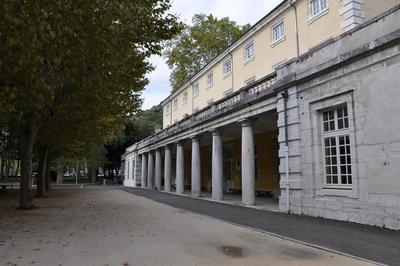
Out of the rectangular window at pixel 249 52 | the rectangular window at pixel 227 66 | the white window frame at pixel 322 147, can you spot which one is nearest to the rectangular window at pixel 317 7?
the rectangular window at pixel 249 52

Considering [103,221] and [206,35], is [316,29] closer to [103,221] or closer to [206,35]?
[103,221]

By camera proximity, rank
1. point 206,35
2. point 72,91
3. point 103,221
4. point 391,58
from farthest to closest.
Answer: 1. point 206,35
2. point 72,91
3. point 103,221
4. point 391,58

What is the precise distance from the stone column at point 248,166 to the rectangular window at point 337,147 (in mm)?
5084

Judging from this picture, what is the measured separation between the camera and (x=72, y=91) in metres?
14.9

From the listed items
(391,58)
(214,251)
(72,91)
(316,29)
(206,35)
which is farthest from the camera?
(206,35)

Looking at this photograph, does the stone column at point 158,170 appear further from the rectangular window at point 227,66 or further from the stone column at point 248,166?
the stone column at point 248,166

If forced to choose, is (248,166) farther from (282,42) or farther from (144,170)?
(144,170)

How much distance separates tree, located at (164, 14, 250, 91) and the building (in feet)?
63.3

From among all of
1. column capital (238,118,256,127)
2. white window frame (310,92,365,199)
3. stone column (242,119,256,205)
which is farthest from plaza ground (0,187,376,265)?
column capital (238,118,256,127)

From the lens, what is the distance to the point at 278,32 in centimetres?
2198

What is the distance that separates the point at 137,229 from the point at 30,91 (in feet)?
14.7

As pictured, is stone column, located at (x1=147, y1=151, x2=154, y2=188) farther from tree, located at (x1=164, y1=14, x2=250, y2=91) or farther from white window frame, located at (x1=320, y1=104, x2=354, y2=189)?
white window frame, located at (x1=320, y1=104, x2=354, y2=189)

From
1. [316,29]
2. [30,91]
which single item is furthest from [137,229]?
[316,29]

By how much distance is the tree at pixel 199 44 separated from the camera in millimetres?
42750
